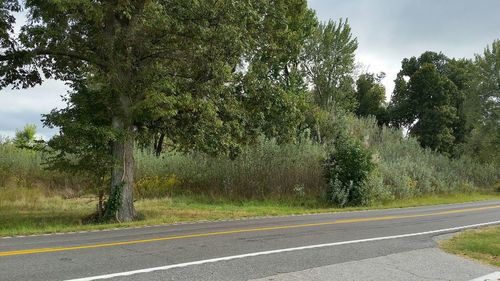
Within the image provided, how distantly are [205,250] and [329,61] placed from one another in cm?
3136

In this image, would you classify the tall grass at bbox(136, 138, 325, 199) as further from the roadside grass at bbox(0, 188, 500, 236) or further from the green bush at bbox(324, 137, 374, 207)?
the roadside grass at bbox(0, 188, 500, 236)

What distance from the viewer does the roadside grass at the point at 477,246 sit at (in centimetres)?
1008

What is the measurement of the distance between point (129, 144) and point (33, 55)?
4.36 m

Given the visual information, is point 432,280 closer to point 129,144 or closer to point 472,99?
point 129,144

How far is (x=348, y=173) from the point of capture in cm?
2612

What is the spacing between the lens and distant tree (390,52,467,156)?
50.0m

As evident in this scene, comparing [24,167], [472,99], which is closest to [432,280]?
[24,167]

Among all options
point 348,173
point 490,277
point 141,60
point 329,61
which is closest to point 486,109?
point 329,61

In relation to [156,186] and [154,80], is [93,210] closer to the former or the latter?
[154,80]

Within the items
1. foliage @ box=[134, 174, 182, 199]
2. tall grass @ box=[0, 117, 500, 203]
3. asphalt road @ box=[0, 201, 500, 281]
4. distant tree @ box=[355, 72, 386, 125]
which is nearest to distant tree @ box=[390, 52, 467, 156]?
distant tree @ box=[355, 72, 386, 125]

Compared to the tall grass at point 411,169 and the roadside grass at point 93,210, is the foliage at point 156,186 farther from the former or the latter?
the tall grass at point 411,169

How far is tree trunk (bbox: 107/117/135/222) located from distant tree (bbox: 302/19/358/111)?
2379 cm

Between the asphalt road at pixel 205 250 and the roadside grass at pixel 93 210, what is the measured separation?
2.53 metres

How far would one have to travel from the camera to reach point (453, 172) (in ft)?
134
